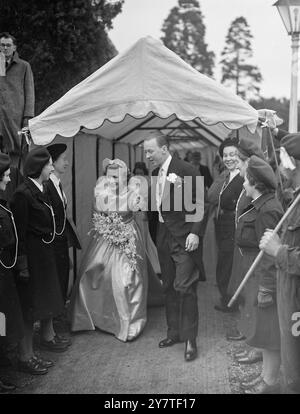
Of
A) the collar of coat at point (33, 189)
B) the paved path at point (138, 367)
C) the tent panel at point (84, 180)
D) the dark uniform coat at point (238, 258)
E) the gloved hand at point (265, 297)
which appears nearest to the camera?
the gloved hand at point (265, 297)

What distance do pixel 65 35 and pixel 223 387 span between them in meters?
6.38

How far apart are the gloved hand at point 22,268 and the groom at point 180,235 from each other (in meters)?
1.41

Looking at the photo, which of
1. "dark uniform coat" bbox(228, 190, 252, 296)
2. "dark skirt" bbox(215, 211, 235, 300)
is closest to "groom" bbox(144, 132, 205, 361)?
"dark uniform coat" bbox(228, 190, 252, 296)

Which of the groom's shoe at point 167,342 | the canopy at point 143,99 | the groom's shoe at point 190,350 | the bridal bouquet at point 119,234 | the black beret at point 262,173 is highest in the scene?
the canopy at point 143,99

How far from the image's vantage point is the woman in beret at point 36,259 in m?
4.01

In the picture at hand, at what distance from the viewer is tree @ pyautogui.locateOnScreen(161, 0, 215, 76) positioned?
26.0 metres

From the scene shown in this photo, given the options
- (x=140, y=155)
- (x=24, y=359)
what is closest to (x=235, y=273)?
(x=24, y=359)

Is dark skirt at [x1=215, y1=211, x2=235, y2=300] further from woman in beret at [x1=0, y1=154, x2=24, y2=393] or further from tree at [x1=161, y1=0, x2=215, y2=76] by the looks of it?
tree at [x1=161, y1=0, x2=215, y2=76]

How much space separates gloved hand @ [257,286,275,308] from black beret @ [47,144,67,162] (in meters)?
2.57

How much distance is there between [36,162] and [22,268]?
3.08 feet

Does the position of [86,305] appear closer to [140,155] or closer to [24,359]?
[24,359]

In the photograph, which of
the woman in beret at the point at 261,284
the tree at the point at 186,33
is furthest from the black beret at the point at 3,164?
the tree at the point at 186,33

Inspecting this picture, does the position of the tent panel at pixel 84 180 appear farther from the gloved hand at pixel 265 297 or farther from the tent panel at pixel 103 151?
the gloved hand at pixel 265 297

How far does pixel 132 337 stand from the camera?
4820mm
